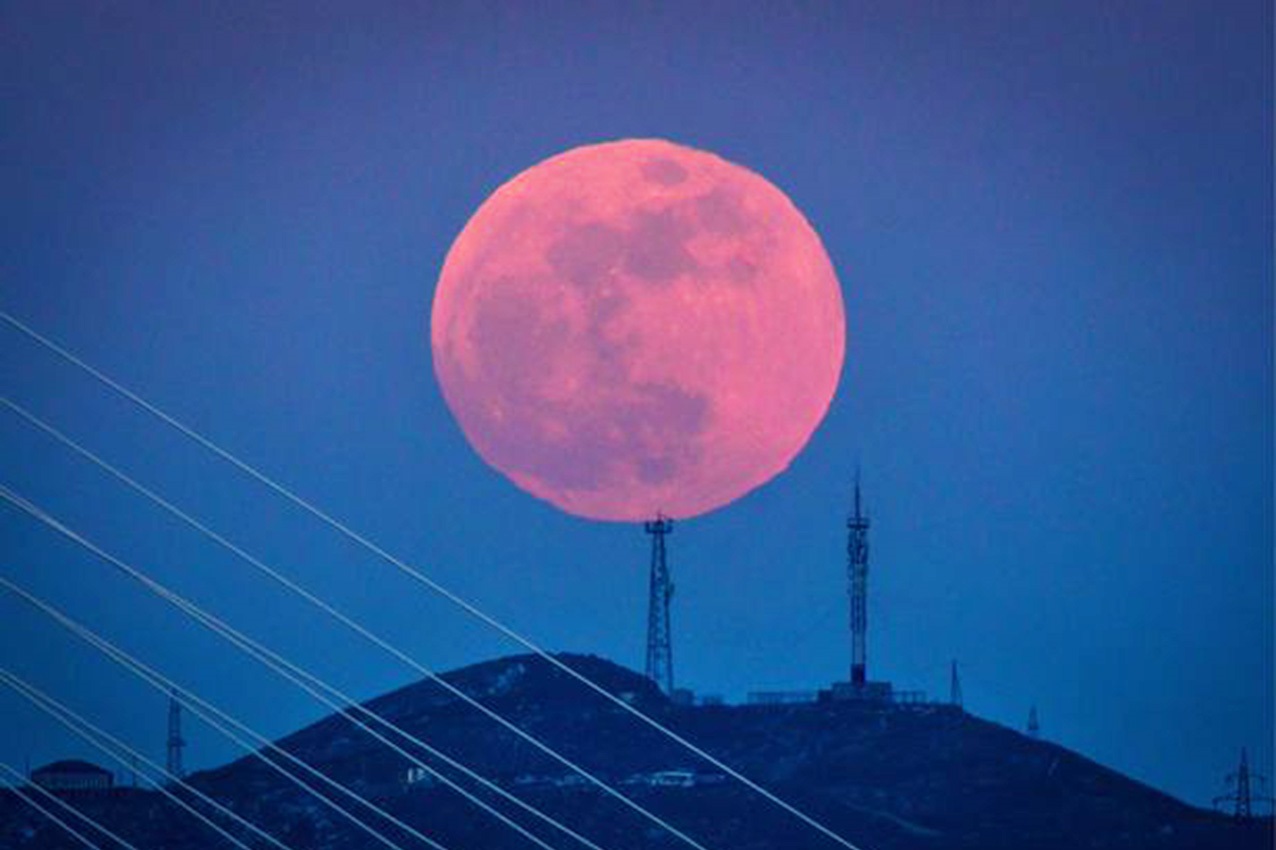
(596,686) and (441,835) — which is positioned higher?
(596,686)

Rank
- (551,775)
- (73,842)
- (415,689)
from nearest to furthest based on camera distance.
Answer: (73,842), (551,775), (415,689)

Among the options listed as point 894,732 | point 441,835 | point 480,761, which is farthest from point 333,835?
point 894,732

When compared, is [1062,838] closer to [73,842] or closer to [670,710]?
[670,710]

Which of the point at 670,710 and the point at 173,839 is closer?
the point at 173,839

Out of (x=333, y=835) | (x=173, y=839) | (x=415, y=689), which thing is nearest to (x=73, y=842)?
(x=173, y=839)

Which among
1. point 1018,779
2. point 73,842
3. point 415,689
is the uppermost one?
point 415,689

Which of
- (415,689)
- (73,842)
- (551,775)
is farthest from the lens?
(415,689)
